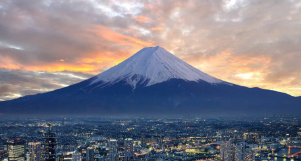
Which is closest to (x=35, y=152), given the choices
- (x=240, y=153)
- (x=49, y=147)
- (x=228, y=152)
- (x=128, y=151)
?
(x=49, y=147)

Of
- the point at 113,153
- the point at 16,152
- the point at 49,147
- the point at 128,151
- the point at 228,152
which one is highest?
the point at 49,147

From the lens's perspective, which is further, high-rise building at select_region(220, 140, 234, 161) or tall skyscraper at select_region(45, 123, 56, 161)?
high-rise building at select_region(220, 140, 234, 161)

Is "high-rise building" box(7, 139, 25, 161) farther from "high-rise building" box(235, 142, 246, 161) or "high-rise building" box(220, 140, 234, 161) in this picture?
"high-rise building" box(235, 142, 246, 161)

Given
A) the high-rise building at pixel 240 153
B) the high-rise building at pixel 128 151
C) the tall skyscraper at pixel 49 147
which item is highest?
the tall skyscraper at pixel 49 147

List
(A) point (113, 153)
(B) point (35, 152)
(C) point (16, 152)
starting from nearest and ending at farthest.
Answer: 1. (B) point (35, 152)
2. (C) point (16, 152)
3. (A) point (113, 153)

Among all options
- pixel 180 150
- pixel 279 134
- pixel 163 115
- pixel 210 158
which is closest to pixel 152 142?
pixel 180 150

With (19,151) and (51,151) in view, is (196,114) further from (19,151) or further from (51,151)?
(51,151)

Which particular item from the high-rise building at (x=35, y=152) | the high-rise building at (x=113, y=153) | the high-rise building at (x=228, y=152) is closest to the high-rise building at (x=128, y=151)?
the high-rise building at (x=113, y=153)

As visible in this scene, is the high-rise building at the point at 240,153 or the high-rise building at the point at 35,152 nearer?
the high-rise building at the point at 35,152

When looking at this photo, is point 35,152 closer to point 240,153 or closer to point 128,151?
point 128,151

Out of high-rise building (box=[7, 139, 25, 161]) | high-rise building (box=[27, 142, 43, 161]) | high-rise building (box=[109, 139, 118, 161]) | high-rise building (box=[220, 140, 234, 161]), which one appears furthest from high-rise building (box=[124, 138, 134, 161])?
high-rise building (box=[7, 139, 25, 161])

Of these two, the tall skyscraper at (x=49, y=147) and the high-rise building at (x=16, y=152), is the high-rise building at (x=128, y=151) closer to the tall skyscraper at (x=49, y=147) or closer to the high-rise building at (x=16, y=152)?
the high-rise building at (x=16, y=152)
